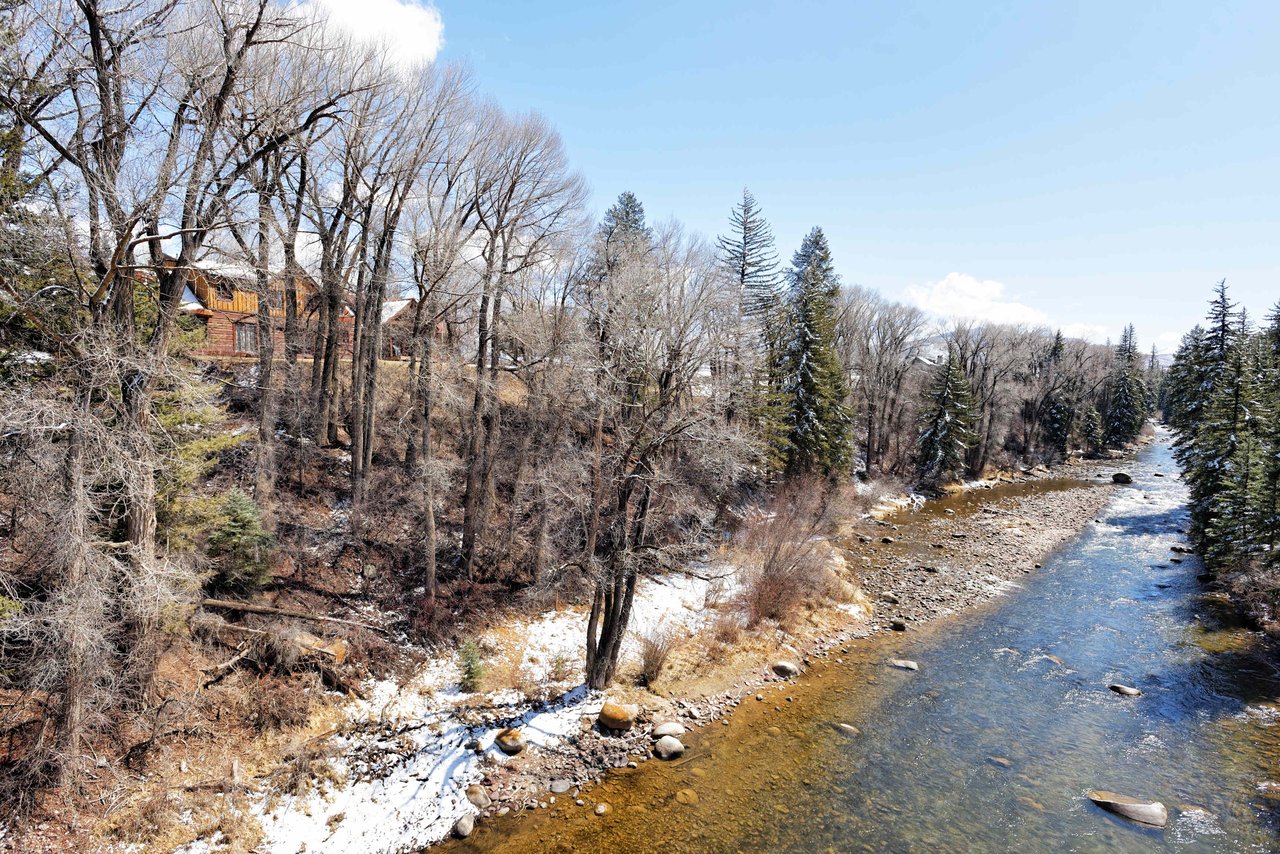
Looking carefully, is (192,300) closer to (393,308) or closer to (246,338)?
(246,338)

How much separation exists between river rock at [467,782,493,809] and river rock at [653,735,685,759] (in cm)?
322

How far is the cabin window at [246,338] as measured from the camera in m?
25.8

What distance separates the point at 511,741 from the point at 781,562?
385 inches

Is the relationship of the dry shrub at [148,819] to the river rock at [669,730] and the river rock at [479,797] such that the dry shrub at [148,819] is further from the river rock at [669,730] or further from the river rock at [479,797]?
the river rock at [669,730]

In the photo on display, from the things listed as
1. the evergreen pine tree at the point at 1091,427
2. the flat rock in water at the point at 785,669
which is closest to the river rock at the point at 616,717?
the flat rock in water at the point at 785,669

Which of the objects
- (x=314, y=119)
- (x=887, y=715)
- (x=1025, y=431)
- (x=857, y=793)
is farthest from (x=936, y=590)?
(x=1025, y=431)

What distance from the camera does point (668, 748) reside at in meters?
11.0

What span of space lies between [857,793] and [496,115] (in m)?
18.1

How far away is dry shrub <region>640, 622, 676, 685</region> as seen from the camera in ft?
43.6

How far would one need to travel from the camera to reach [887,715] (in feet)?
41.2

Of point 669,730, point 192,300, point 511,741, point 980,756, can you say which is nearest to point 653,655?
point 669,730

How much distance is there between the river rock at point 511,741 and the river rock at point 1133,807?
10.2m

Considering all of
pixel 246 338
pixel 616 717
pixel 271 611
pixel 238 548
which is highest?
pixel 246 338

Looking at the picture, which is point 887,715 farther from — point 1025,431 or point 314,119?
point 1025,431
